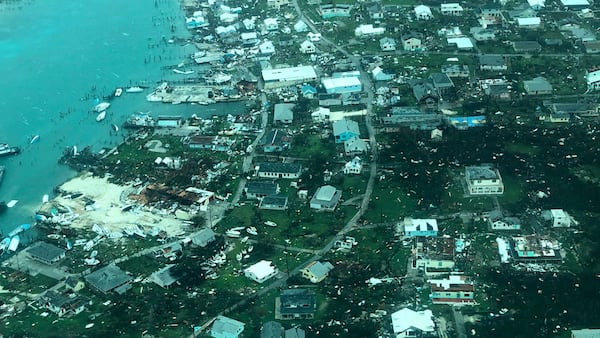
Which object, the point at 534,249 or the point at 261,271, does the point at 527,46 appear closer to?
the point at 534,249

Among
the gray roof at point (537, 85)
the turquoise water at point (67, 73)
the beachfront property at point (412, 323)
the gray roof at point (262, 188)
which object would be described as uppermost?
the beachfront property at point (412, 323)

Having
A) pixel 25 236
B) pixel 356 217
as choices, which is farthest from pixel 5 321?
pixel 356 217

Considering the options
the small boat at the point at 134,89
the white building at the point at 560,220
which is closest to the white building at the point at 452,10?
the small boat at the point at 134,89

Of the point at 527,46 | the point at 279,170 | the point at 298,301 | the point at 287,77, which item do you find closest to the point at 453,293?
the point at 298,301

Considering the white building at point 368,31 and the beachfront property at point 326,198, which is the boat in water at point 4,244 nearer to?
the beachfront property at point 326,198

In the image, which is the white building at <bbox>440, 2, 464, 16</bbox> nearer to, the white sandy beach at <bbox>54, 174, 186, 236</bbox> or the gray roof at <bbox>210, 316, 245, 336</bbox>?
the white sandy beach at <bbox>54, 174, 186, 236</bbox>

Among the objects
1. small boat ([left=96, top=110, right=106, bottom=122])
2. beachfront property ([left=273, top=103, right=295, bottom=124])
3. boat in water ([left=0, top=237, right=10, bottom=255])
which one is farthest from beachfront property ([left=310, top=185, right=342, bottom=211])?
small boat ([left=96, top=110, right=106, bottom=122])
